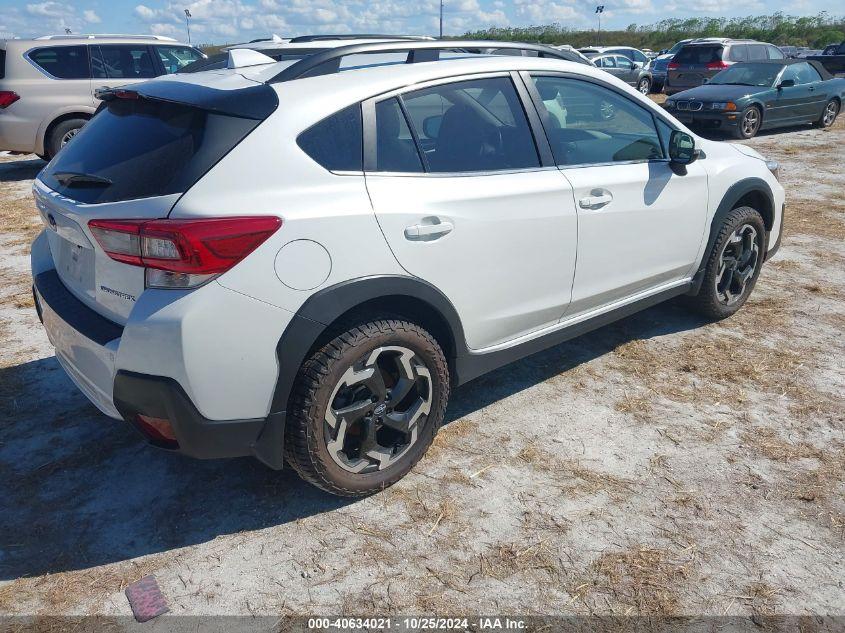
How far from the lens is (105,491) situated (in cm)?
310

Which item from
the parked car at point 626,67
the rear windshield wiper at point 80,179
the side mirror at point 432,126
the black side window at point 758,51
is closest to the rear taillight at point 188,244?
the rear windshield wiper at point 80,179

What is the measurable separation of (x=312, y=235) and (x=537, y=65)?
5.55ft

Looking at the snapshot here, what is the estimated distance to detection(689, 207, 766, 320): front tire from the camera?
4465mm

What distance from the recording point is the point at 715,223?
4.36m

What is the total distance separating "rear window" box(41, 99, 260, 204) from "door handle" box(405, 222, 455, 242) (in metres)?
0.71

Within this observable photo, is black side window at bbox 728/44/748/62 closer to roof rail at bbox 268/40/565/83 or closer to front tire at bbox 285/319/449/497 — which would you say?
roof rail at bbox 268/40/565/83

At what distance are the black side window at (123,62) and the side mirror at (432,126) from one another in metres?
8.91

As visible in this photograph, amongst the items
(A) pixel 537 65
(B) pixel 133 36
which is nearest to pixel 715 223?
(A) pixel 537 65

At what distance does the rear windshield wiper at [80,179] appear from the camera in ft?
8.63

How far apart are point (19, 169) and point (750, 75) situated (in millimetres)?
13548

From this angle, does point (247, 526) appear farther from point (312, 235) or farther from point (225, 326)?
point (312, 235)

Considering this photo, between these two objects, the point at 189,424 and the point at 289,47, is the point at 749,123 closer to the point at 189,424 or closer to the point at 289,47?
the point at 289,47

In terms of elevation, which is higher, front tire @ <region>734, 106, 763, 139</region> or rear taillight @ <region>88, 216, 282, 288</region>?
rear taillight @ <region>88, 216, 282, 288</region>

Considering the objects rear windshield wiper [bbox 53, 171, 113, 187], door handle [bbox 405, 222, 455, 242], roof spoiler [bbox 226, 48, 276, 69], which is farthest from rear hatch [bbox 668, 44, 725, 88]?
rear windshield wiper [bbox 53, 171, 113, 187]
